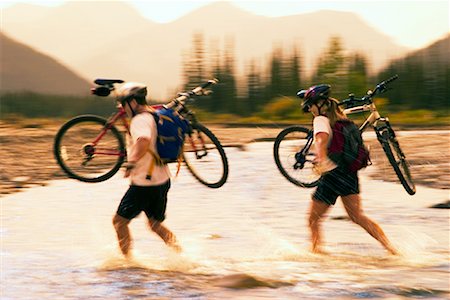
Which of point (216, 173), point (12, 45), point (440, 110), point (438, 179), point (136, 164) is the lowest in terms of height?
point (12, 45)

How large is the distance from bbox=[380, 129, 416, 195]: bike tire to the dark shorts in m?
3.06

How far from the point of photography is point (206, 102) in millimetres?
68312

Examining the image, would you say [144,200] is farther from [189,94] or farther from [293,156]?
[293,156]

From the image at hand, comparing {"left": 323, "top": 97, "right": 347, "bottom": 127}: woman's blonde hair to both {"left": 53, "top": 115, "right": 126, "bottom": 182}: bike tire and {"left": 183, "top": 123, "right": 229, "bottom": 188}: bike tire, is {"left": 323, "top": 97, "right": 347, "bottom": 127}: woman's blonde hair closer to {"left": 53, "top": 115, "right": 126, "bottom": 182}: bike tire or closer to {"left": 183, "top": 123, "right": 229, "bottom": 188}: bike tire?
{"left": 183, "top": 123, "right": 229, "bottom": 188}: bike tire

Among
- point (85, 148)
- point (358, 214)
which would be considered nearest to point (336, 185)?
point (358, 214)

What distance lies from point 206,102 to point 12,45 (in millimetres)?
122469

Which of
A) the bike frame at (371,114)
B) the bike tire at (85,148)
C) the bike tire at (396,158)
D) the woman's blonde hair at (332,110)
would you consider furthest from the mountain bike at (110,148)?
the woman's blonde hair at (332,110)

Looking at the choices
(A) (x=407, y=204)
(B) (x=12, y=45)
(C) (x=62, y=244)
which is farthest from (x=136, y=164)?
(B) (x=12, y=45)

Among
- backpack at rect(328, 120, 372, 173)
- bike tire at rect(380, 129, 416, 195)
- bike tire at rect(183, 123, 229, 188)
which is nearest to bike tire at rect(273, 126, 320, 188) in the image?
bike tire at rect(380, 129, 416, 195)

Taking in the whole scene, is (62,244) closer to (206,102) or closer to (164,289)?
(164,289)

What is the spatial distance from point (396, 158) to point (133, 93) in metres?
5.13

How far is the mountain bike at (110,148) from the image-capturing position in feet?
35.8

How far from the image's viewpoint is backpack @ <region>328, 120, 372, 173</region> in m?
8.61

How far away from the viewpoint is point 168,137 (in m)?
8.10
